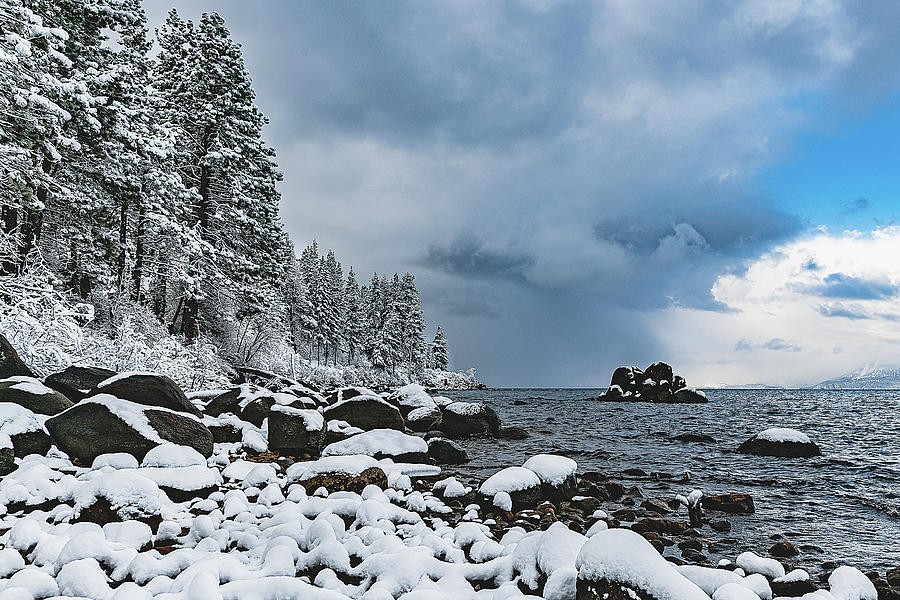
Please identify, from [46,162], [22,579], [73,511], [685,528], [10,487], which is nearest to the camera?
[22,579]

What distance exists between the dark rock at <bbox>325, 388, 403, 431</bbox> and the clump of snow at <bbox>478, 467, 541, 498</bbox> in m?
6.44

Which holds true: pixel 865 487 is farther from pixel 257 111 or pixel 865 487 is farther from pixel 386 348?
pixel 386 348

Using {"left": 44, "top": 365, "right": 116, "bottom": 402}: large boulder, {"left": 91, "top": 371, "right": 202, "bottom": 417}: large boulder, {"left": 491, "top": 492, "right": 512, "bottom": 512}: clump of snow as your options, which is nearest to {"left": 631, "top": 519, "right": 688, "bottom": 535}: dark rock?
{"left": 491, "top": 492, "right": 512, "bottom": 512}: clump of snow

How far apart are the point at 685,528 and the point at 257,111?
23145 millimetres

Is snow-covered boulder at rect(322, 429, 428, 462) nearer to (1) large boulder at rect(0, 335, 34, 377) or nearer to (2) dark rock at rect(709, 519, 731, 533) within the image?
(2) dark rock at rect(709, 519, 731, 533)

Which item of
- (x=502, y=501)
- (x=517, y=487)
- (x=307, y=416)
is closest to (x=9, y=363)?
(x=307, y=416)

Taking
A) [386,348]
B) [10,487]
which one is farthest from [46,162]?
[386,348]

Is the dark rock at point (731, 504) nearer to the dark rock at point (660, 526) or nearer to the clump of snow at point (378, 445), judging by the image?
the dark rock at point (660, 526)

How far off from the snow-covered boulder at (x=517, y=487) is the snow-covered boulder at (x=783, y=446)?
9449mm

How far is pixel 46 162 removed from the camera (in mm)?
15453

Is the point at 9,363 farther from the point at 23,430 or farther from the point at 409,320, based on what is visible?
the point at 409,320

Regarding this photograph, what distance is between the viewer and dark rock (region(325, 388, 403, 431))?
1306 centimetres

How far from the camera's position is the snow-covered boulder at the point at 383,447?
9484mm

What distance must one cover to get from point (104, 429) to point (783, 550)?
883cm
